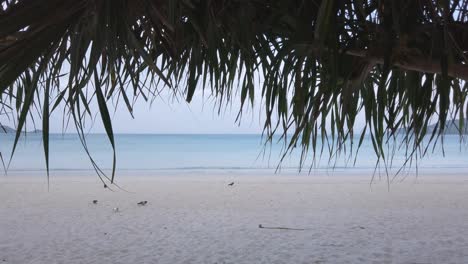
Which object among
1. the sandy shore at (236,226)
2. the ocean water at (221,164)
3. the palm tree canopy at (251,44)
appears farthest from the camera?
the ocean water at (221,164)

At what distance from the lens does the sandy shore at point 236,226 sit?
287 cm

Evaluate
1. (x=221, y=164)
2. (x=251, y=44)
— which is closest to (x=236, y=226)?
(x=251, y=44)

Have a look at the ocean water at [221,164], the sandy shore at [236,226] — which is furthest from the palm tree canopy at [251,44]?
the sandy shore at [236,226]

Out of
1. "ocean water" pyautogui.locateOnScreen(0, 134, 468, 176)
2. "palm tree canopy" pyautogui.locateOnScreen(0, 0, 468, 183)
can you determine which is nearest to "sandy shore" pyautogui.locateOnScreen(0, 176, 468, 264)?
"ocean water" pyautogui.locateOnScreen(0, 134, 468, 176)

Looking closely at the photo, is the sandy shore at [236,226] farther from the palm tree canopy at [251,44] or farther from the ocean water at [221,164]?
the palm tree canopy at [251,44]

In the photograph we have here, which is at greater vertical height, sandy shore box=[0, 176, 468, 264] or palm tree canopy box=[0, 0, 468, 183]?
palm tree canopy box=[0, 0, 468, 183]

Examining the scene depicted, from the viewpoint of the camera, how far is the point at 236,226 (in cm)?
385

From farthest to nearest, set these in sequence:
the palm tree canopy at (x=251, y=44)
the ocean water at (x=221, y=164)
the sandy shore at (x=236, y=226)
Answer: the ocean water at (x=221, y=164)
the sandy shore at (x=236, y=226)
the palm tree canopy at (x=251, y=44)

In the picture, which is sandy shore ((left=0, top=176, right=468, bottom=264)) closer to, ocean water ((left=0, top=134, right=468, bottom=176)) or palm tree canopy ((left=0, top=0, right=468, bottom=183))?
ocean water ((left=0, top=134, right=468, bottom=176))

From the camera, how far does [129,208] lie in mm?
4887

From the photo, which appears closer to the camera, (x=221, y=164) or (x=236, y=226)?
(x=236, y=226)

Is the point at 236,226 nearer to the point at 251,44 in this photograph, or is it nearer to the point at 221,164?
the point at 251,44

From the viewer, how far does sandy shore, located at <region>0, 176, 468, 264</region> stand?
2867 millimetres

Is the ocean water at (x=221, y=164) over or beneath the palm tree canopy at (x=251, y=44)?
beneath
